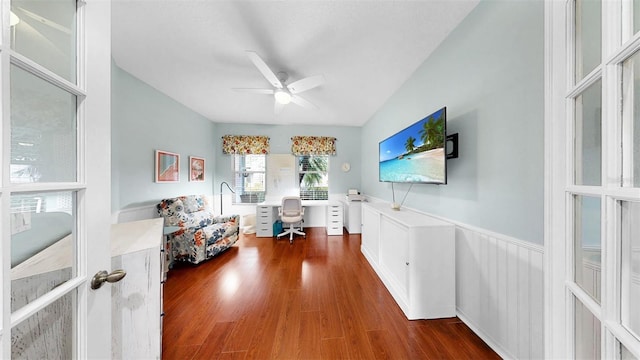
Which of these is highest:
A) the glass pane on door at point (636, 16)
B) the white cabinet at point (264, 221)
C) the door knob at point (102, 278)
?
the glass pane on door at point (636, 16)

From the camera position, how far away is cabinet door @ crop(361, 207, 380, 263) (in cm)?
259

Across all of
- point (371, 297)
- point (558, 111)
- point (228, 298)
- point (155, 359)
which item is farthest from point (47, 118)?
point (371, 297)

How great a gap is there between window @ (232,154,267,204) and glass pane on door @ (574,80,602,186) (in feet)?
15.4

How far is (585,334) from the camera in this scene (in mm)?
581

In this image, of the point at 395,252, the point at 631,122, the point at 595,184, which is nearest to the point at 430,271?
the point at 395,252

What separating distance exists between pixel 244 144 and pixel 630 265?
16.2 ft

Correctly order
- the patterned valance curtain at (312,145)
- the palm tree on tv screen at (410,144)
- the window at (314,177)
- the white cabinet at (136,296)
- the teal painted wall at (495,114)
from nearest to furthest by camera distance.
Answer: the white cabinet at (136,296) < the teal painted wall at (495,114) < the palm tree on tv screen at (410,144) < the patterned valance curtain at (312,145) < the window at (314,177)

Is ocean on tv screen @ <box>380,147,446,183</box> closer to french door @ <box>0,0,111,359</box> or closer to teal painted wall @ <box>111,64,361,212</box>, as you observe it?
french door @ <box>0,0,111,359</box>

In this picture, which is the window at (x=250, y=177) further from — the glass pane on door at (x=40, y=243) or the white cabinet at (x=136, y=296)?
the glass pane on door at (x=40, y=243)

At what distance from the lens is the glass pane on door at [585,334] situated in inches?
21.0

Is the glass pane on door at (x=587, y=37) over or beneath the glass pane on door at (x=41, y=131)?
over

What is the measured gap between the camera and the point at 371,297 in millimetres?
2018

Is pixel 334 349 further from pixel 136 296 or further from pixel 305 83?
pixel 305 83

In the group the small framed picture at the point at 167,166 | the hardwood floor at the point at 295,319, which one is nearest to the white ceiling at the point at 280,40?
the small framed picture at the point at 167,166
